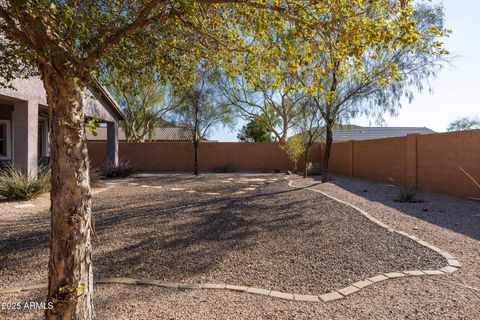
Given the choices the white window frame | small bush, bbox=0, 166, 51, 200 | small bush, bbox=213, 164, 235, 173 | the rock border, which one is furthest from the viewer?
small bush, bbox=213, 164, 235, 173

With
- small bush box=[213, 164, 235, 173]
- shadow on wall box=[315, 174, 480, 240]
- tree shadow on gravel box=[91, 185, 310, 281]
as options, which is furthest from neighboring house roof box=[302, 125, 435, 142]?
tree shadow on gravel box=[91, 185, 310, 281]

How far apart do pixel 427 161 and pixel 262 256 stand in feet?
27.6

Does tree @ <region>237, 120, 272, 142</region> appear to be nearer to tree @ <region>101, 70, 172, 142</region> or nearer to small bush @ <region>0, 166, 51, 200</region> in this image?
tree @ <region>101, 70, 172, 142</region>

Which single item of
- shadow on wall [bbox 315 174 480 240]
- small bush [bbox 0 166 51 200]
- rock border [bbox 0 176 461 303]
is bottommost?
rock border [bbox 0 176 461 303]

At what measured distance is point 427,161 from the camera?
1054cm

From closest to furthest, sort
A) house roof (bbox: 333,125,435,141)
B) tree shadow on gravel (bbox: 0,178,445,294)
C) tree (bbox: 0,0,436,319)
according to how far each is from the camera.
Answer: tree (bbox: 0,0,436,319) < tree shadow on gravel (bbox: 0,178,445,294) < house roof (bbox: 333,125,435,141)

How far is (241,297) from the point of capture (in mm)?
3141

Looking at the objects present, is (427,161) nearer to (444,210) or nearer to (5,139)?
(444,210)

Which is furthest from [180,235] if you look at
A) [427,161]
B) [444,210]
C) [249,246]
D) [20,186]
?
[427,161]

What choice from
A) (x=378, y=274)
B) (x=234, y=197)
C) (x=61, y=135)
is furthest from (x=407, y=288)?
(x=234, y=197)

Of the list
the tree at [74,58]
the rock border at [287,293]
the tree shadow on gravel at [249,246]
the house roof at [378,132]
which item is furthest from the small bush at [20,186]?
the house roof at [378,132]

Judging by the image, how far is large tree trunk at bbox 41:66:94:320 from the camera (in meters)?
2.20

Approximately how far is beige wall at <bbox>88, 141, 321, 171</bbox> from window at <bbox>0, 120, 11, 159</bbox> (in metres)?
9.16

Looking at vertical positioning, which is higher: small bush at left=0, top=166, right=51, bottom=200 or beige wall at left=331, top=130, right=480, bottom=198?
beige wall at left=331, top=130, right=480, bottom=198
